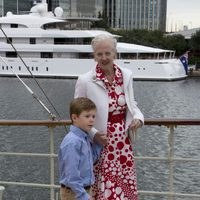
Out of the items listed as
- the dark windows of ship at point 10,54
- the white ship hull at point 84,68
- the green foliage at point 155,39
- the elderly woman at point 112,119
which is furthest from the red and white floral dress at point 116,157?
the green foliage at point 155,39

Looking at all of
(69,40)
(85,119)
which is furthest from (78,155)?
(69,40)

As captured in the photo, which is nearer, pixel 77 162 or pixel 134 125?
pixel 77 162

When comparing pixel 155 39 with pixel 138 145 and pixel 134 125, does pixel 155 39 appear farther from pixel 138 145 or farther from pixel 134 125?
pixel 134 125

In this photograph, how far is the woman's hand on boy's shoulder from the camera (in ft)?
8.03

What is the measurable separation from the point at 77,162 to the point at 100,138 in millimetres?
240

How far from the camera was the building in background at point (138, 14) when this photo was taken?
107m

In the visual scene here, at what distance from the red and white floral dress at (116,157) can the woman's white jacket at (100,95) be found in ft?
0.08

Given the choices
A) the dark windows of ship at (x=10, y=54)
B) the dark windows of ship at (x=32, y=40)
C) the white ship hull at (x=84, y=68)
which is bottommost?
the white ship hull at (x=84, y=68)

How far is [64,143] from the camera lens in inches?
90.0

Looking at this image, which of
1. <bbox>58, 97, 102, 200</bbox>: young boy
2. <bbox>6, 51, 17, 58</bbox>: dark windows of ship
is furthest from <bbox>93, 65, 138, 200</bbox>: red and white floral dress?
<bbox>6, 51, 17, 58</bbox>: dark windows of ship

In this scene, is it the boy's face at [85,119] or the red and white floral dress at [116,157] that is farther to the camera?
the red and white floral dress at [116,157]

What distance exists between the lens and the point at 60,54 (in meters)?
42.6

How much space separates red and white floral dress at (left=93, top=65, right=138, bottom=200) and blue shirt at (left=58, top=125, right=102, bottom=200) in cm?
17

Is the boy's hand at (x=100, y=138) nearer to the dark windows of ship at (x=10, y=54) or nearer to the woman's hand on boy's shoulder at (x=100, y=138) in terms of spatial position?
the woman's hand on boy's shoulder at (x=100, y=138)
